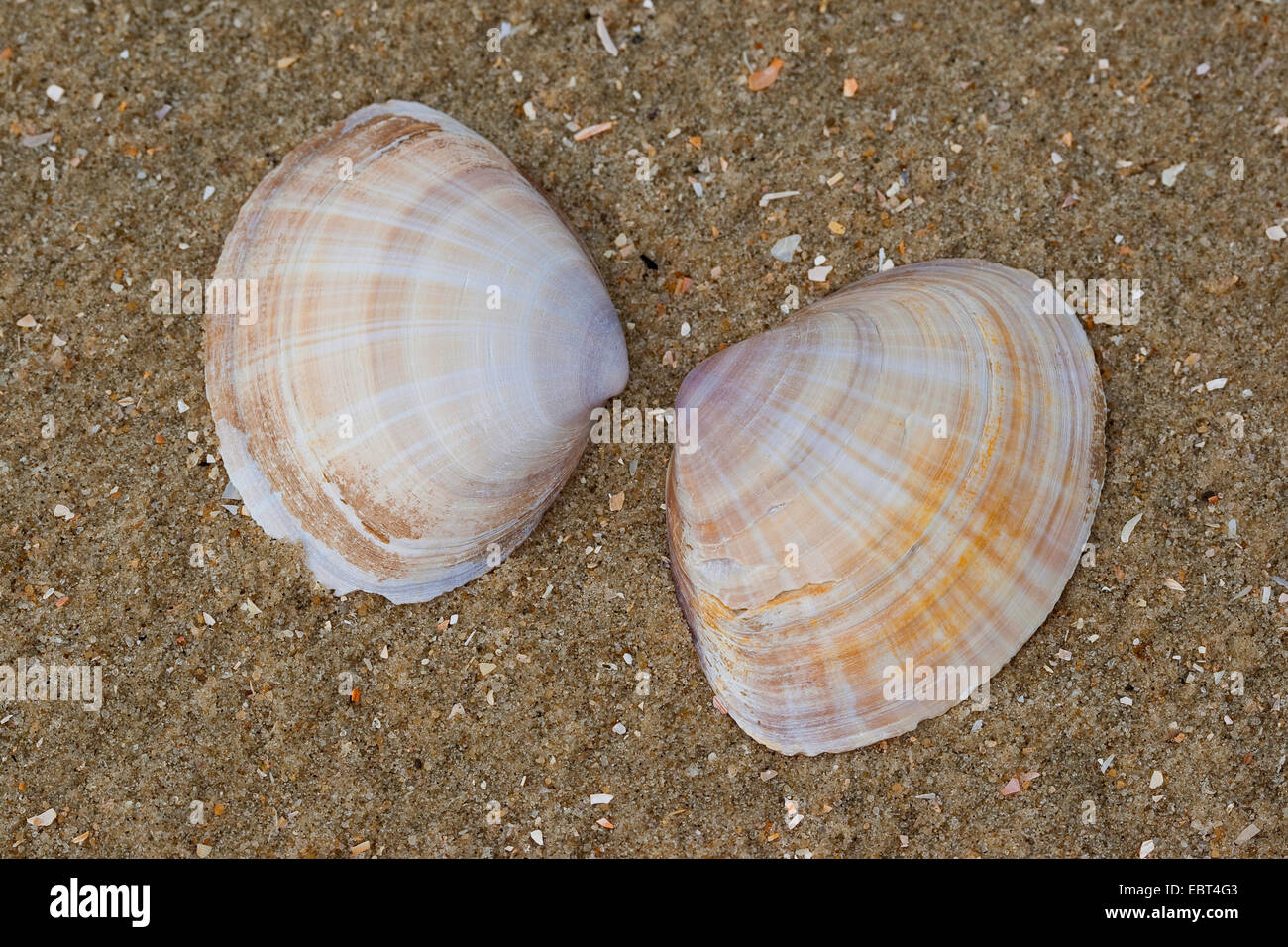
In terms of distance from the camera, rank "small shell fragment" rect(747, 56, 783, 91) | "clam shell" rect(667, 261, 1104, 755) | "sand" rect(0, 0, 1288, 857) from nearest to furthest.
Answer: "clam shell" rect(667, 261, 1104, 755) < "sand" rect(0, 0, 1288, 857) < "small shell fragment" rect(747, 56, 783, 91)

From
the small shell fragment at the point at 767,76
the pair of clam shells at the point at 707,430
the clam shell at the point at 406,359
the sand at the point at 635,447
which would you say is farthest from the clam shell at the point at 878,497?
the small shell fragment at the point at 767,76

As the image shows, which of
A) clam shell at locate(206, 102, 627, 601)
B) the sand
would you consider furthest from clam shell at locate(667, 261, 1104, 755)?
clam shell at locate(206, 102, 627, 601)

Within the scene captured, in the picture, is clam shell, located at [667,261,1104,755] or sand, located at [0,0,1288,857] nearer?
clam shell, located at [667,261,1104,755]

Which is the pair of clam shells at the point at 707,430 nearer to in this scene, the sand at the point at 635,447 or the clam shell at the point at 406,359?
the clam shell at the point at 406,359

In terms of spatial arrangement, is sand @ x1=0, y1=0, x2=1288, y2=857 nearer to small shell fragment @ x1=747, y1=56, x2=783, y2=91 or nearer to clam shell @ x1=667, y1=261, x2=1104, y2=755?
small shell fragment @ x1=747, y1=56, x2=783, y2=91

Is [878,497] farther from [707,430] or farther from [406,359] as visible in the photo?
[406,359]

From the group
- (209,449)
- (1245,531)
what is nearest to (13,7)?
(209,449)
